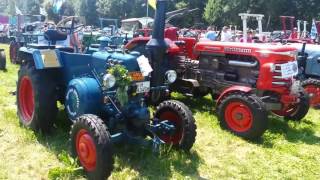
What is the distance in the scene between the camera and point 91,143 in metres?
3.78

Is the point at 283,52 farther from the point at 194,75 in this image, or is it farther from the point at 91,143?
the point at 91,143

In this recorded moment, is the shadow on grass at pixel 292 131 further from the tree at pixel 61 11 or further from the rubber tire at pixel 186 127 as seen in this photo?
the tree at pixel 61 11

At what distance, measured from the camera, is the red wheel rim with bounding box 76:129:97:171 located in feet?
12.4

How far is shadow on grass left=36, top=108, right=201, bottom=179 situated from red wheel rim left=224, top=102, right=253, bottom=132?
45.2 inches

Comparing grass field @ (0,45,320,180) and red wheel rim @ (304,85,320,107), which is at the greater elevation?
red wheel rim @ (304,85,320,107)

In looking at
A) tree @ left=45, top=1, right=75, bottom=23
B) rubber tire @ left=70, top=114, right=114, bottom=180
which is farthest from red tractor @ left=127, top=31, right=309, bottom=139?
tree @ left=45, top=1, right=75, bottom=23

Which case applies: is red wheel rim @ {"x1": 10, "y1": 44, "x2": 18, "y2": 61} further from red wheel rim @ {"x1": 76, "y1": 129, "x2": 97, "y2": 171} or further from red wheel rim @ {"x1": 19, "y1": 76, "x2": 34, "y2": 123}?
red wheel rim @ {"x1": 76, "y1": 129, "x2": 97, "y2": 171}

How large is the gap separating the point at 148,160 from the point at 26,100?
6.94ft

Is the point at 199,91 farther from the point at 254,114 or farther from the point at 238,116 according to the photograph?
the point at 254,114

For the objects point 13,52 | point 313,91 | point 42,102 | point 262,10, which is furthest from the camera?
point 262,10

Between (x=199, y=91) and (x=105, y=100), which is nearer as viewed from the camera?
(x=105, y=100)

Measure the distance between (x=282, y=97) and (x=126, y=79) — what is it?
2828 millimetres

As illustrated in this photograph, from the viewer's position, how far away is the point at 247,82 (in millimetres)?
6332

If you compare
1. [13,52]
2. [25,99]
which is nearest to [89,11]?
[13,52]
